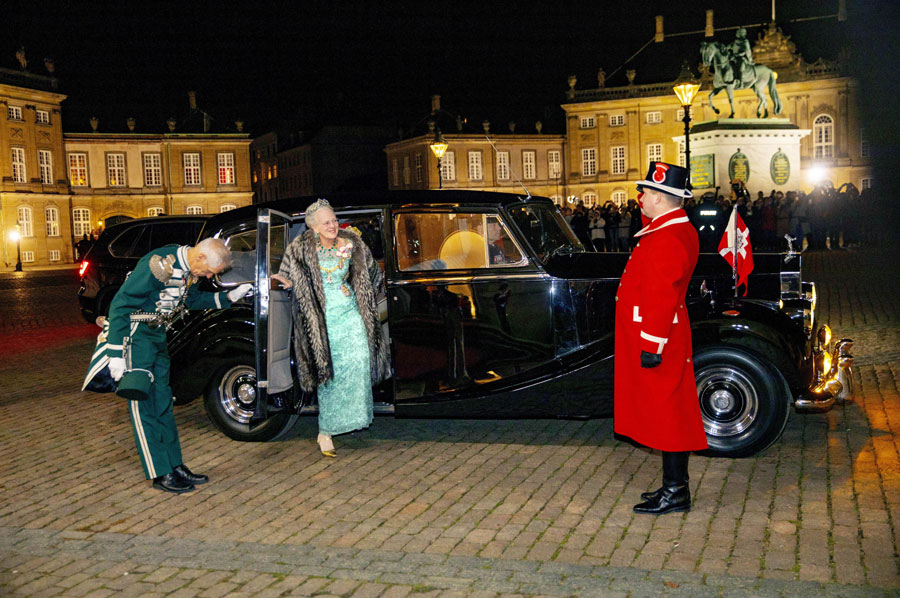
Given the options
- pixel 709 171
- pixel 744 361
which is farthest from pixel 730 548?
pixel 709 171

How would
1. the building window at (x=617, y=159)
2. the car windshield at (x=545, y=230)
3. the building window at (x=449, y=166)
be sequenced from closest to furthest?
1. the car windshield at (x=545, y=230)
2. the building window at (x=617, y=159)
3. the building window at (x=449, y=166)

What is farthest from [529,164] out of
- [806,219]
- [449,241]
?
[449,241]

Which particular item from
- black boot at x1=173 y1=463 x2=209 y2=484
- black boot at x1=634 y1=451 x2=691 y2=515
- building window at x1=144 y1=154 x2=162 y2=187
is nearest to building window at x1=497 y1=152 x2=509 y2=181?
building window at x1=144 y1=154 x2=162 y2=187

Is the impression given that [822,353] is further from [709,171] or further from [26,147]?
[26,147]

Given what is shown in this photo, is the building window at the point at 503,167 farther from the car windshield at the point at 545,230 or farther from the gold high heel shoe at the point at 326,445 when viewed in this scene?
the gold high heel shoe at the point at 326,445

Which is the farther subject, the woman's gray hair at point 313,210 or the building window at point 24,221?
the building window at point 24,221

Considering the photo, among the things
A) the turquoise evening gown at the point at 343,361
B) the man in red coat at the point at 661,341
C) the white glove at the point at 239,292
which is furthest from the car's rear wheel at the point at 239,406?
the man in red coat at the point at 661,341

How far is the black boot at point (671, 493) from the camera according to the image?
5480mm

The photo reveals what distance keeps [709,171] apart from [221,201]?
54471 mm

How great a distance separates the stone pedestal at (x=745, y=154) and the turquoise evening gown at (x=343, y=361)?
87.2 feet

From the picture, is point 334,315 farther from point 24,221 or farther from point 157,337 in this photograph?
point 24,221

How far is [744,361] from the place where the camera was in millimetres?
6496

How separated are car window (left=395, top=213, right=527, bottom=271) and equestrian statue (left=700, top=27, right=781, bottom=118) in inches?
1137

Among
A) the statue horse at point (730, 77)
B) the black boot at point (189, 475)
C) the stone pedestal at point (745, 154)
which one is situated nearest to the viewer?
the black boot at point (189, 475)
